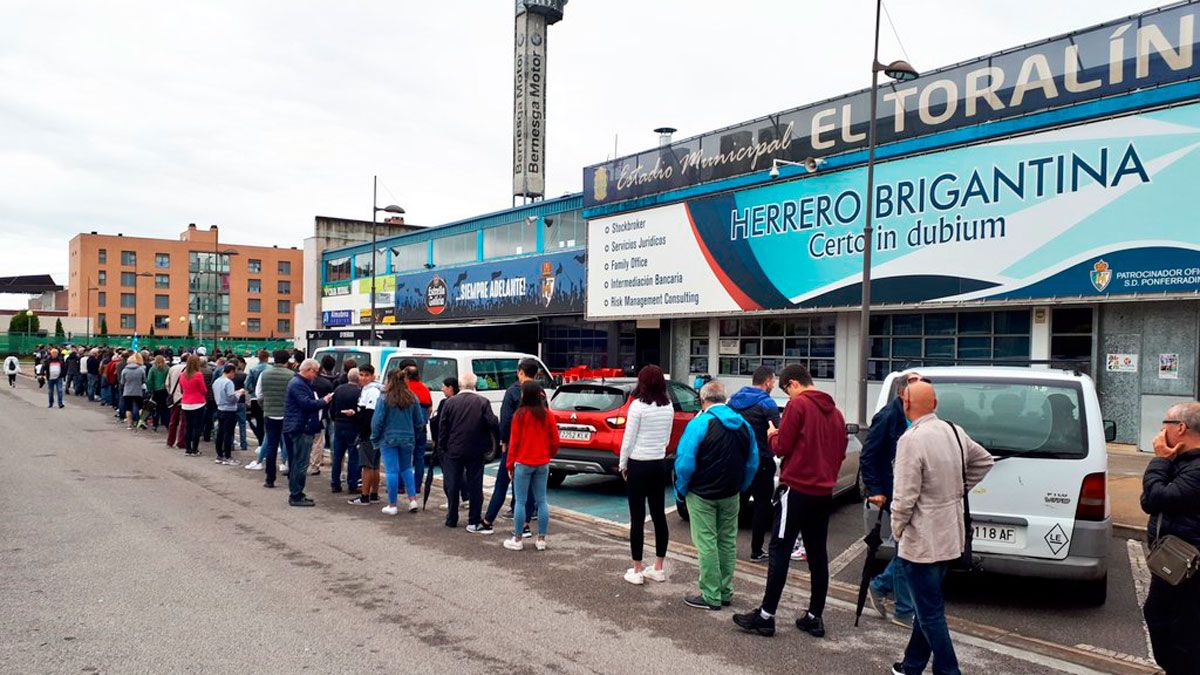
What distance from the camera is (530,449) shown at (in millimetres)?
7820

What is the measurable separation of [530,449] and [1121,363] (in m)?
13.1

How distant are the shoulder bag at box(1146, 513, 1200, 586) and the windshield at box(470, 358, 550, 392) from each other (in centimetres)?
1032

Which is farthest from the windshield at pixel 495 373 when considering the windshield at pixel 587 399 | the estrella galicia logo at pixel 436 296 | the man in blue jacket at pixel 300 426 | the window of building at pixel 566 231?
the estrella galicia logo at pixel 436 296

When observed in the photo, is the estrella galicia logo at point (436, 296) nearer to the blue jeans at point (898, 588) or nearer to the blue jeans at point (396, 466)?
the blue jeans at point (396, 466)

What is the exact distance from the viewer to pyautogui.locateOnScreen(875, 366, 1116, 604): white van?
234 inches

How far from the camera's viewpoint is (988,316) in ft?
59.7

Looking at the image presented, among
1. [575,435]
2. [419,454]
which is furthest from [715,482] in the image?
[419,454]

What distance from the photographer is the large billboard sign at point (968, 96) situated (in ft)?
49.6

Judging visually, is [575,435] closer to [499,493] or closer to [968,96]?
[499,493]

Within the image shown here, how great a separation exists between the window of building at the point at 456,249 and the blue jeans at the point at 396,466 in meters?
27.5

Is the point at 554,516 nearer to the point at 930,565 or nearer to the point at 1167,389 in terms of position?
the point at 930,565

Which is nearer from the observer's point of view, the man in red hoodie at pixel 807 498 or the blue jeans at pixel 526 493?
the man in red hoodie at pixel 807 498

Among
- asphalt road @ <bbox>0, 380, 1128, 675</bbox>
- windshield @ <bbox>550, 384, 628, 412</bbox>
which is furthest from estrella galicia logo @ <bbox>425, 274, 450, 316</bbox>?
asphalt road @ <bbox>0, 380, 1128, 675</bbox>

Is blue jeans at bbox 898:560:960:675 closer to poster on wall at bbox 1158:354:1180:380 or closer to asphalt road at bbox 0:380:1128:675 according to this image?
asphalt road at bbox 0:380:1128:675
